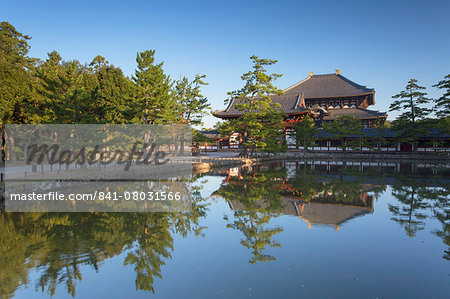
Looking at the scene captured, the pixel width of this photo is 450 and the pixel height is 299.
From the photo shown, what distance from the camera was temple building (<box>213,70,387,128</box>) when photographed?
1691 inches

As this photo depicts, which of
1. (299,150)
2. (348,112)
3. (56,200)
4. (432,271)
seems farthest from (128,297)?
(348,112)

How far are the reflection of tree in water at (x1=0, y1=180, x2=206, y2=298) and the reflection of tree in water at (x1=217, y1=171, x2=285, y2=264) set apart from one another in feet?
5.70

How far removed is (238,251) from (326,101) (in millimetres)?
47752

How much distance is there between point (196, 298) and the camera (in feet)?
18.4

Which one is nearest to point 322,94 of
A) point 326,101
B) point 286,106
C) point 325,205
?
point 326,101

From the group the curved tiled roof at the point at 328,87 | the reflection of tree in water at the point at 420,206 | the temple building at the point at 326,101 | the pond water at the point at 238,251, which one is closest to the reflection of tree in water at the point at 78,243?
the pond water at the point at 238,251

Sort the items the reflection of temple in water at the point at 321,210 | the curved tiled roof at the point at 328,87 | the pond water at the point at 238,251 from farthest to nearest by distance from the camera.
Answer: the curved tiled roof at the point at 328,87 < the reflection of temple in water at the point at 321,210 < the pond water at the point at 238,251

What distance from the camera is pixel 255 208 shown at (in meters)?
12.5

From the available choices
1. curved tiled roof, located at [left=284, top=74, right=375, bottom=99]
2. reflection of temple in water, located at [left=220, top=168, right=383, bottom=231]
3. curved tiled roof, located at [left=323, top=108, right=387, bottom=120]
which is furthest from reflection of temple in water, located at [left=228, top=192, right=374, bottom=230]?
curved tiled roof, located at [left=284, top=74, right=375, bottom=99]

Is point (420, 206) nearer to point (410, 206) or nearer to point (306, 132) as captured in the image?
point (410, 206)

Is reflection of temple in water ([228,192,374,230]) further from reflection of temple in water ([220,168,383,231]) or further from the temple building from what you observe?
the temple building

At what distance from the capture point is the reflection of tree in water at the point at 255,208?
852cm

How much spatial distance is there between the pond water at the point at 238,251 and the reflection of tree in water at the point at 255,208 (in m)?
0.06

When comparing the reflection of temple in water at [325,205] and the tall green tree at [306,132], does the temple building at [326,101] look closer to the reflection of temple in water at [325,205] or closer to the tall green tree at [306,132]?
the tall green tree at [306,132]
